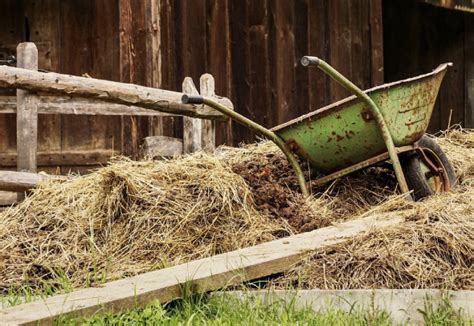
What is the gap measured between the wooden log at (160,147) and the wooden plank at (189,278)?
2.56m

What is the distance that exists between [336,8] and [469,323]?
6696 millimetres

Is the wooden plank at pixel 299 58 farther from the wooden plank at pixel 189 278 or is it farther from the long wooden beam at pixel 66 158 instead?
the wooden plank at pixel 189 278

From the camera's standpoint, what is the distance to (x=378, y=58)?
9.98 meters

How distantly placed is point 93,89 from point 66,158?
2408 millimetres

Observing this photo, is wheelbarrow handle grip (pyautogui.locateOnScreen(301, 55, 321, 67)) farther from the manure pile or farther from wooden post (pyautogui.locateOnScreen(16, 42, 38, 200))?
wooden post (pyautogui.locateOnScreen(16, 42, 38, 200))

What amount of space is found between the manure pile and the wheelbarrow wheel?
0.13 metres

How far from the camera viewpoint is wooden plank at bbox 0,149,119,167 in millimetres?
8555

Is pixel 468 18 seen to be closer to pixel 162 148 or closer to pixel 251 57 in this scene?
pixel 251 57

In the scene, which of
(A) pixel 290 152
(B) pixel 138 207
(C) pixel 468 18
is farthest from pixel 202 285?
(C) pixel 468 18

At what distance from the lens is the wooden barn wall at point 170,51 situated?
8039mm

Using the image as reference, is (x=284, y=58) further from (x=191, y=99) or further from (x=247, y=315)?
(x=247, y=315)

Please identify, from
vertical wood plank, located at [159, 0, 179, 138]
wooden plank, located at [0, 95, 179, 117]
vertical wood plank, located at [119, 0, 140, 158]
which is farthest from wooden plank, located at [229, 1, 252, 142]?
wooden plank, located at [0, 95, 179, 117]

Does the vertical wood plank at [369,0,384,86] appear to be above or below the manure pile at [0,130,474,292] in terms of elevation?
above

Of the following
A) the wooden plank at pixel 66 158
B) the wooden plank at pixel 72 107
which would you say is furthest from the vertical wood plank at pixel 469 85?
the wooden plank at pixel 72 107
